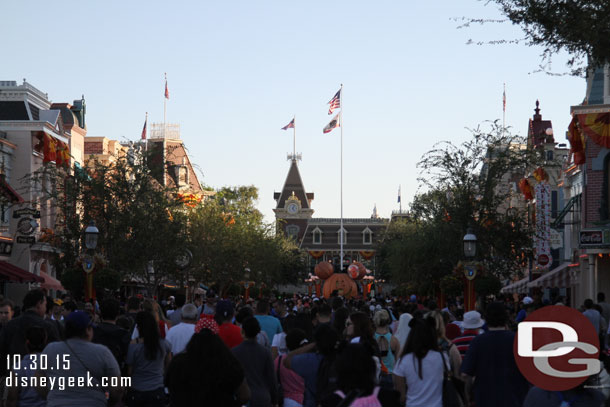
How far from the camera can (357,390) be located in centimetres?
657

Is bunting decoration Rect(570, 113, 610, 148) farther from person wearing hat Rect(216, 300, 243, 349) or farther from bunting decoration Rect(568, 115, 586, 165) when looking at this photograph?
person wearing hat Rect(216, 300, 243, 349)

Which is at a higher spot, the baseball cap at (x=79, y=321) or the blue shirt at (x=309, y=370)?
the baseball cap at (x=79, y=321)

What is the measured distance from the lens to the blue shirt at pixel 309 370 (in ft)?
33.2

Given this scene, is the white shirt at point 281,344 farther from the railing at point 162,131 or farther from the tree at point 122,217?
the railing at point 162,131

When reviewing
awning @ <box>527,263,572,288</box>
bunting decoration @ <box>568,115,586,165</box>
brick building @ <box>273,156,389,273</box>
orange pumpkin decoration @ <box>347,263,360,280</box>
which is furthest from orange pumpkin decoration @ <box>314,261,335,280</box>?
brick building @ <box>273,156,389,273</box>

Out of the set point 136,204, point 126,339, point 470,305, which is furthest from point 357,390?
point 136,204

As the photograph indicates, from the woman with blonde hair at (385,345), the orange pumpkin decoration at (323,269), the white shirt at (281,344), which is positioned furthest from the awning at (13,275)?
the woman with blonde hair at (385,345)

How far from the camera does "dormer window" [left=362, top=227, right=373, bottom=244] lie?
13938 centimetres

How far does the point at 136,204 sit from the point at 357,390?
31.1 m

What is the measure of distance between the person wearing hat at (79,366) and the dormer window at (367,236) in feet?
430

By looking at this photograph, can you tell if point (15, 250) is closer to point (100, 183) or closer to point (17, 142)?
point (17, 142)

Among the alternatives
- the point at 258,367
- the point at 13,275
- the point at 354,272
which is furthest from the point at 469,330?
the point at 354,272

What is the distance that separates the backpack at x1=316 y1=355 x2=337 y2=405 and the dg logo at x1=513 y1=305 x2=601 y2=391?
6.50 feet

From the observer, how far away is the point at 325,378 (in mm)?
9961
